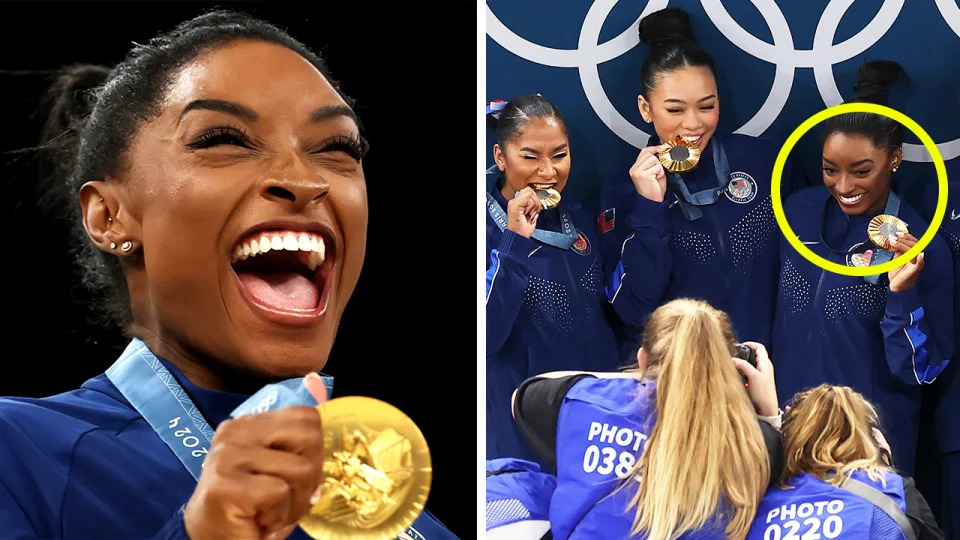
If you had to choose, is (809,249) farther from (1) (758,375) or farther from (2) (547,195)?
(2) (547,195)

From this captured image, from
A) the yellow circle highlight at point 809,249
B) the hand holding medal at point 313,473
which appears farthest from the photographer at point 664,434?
the hand holding medal at point 313,473

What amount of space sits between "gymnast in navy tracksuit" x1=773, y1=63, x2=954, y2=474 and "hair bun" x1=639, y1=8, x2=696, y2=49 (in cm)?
45

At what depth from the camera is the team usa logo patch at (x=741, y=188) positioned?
250cm

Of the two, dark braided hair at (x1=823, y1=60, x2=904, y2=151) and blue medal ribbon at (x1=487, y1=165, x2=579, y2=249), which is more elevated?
dark braided hair at (x1=823, y1=60, x2=904, y2=151)

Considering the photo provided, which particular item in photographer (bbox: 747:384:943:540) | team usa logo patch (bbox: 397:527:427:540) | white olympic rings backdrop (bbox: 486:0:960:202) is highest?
white olympic rings backdrop (bbox: 486:0:960:202)

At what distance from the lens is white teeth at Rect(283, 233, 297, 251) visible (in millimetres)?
1636

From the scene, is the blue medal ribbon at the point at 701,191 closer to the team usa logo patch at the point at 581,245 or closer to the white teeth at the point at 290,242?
the team usa logo patch at the point at 581,245

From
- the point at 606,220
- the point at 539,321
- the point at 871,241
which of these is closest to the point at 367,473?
the point at 539,321

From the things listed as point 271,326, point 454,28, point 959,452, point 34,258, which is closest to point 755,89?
point 454,28

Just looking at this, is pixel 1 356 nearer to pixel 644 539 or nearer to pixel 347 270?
pixel 347 270

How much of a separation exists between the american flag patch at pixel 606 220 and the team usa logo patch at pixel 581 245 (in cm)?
4

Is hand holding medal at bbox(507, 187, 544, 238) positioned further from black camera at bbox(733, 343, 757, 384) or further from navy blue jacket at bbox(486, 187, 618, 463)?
black camera at bbox(733, 343, 757, 384)

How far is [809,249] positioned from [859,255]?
11 centimetres

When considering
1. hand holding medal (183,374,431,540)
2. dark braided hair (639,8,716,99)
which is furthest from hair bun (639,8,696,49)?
hand holding medal (183,374,431,540)
